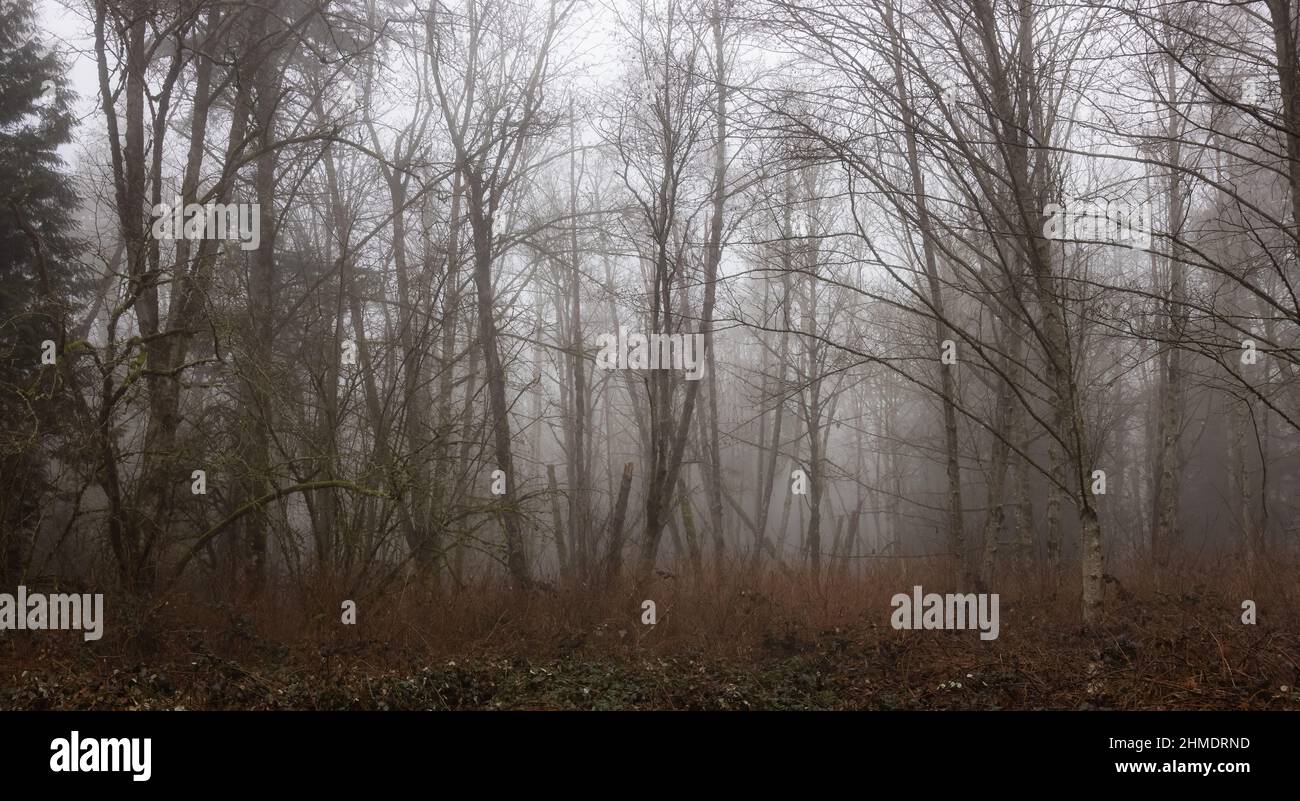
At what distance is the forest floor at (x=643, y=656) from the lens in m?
5.93

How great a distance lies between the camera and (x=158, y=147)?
8.07 meters

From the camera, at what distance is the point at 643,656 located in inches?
287

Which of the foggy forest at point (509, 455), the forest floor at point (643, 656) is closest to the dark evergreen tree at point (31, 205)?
the foggy forest at point (509, 455)

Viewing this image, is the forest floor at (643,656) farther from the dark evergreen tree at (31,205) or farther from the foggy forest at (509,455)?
the dark evergreen tree at (31,205)

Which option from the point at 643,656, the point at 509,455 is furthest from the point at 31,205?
the point at 643,656

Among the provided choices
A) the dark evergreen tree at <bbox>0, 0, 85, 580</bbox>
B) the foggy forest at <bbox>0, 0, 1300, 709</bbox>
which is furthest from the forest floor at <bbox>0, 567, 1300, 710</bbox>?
the dark evergreen tree at <bbox>0, 0, 85, 580</bbox>

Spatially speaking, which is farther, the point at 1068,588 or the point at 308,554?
the point at 1068,588

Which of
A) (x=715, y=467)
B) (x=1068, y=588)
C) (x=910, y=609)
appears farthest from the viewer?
(x=715, y=467)

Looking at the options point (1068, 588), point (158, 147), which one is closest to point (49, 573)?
point (158, 147)

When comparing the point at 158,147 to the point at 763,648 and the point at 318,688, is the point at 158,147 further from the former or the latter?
the point at 763,648

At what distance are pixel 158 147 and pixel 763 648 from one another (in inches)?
289

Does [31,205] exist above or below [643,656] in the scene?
above

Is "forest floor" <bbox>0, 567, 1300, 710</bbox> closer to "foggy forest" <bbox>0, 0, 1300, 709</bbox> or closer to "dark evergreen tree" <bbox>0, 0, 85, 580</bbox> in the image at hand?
"foggy forest" <bbox>0, 0, 1300, 709</bbox>

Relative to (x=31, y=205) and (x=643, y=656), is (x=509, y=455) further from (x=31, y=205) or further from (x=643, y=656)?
(x=31, y=205)
